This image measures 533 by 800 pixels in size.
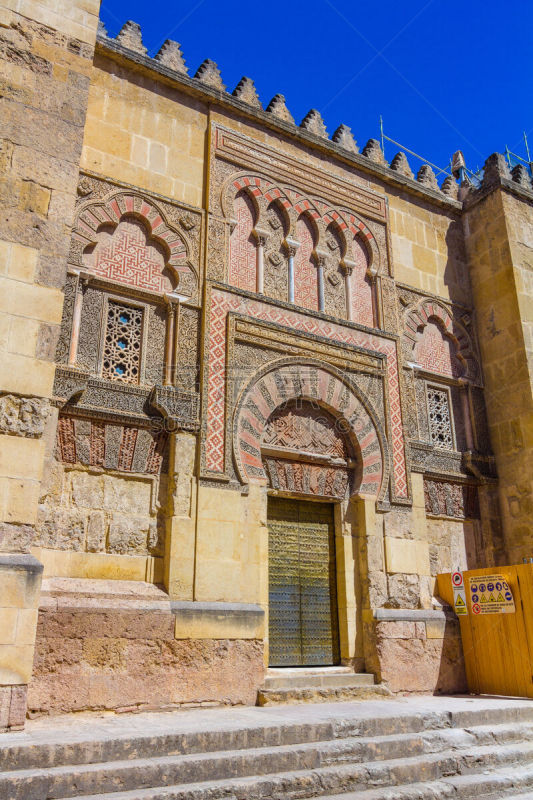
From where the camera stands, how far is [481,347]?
8.48 metres

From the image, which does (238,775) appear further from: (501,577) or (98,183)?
(98,183)

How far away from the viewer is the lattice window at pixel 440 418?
25.7ft

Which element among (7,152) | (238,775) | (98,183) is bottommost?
(238,775)

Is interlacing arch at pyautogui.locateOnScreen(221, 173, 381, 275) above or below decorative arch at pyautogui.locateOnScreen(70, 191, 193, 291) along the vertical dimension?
above

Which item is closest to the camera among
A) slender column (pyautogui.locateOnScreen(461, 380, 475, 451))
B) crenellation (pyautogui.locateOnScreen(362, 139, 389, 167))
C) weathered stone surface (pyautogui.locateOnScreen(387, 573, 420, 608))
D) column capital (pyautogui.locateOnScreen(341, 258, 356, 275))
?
weathered stone surface (pyautogui.locateOnScreen(387, 573, 420, 608))

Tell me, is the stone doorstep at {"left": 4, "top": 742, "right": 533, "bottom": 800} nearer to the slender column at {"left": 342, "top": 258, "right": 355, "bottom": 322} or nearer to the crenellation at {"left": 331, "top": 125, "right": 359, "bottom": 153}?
the slender column at {"left": 342, "top": 258, "right": 355, "bottom": 322}

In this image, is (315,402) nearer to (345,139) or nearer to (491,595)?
(491,595)

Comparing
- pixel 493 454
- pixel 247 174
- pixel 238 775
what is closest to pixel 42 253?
pixel 247 174

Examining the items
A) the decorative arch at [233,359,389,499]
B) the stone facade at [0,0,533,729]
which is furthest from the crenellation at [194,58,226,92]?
the decorative arch at [233,359,389,499]

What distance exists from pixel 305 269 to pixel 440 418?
7.76 ft

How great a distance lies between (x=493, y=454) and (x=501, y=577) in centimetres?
197

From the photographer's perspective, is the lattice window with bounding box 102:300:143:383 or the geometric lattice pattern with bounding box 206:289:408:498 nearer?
the lattice window with bounding box 102:300:143:383

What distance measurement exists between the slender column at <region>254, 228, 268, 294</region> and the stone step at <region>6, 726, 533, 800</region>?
Answer: 429 centimetres

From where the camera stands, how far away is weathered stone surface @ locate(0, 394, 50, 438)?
439 cm
